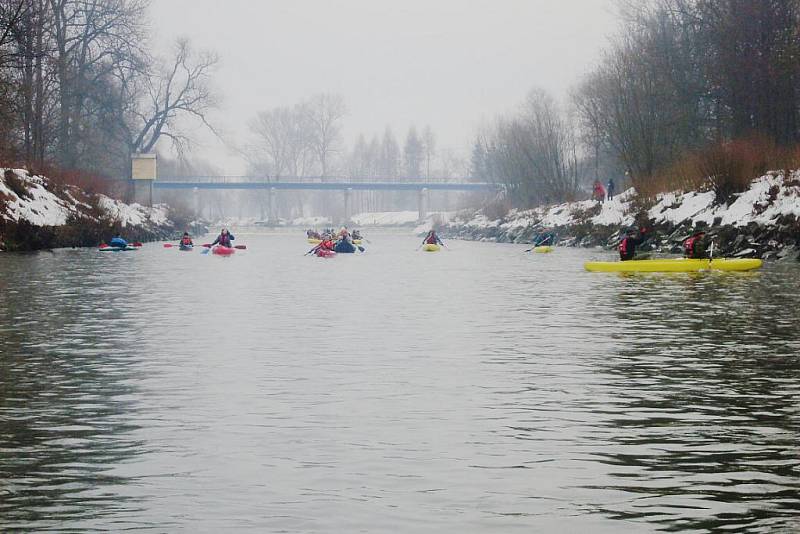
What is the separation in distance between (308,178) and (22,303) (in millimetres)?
107504

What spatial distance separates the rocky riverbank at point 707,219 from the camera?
36.4m

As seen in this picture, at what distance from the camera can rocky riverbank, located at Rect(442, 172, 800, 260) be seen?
1435 inches

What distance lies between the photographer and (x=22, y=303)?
20922 mm

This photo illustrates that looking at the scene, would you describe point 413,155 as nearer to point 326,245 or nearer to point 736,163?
point 326,245

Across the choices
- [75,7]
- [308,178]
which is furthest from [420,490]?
[308,178]

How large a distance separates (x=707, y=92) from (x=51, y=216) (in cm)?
2833

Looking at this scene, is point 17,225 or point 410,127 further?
point 410,127

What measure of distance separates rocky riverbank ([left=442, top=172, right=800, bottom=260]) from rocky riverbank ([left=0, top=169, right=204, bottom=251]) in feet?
72.0

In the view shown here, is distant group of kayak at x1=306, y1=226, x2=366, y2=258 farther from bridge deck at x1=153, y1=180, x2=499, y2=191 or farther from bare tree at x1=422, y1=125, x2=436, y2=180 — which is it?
bare tree at x1=422, y1=125, x2=436, y2=180

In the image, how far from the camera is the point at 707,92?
168 feet

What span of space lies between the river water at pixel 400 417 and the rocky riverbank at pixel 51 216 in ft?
76.1

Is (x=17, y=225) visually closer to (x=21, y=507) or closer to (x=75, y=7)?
(x=75, y=7)

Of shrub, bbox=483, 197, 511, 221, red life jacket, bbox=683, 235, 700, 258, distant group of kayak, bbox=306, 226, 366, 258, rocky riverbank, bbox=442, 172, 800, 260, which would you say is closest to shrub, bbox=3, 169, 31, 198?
distant group of kayak, bbox=306, 226, 366, 258

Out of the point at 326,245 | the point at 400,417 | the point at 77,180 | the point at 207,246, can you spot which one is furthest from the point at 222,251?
the point at 400,417
